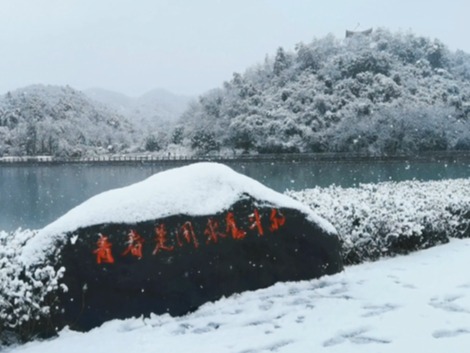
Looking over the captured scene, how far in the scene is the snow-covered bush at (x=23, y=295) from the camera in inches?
142

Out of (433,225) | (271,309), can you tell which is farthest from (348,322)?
(433,225)

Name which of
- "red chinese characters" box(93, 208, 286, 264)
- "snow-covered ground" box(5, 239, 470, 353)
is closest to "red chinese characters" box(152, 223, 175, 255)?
"red chinese characters" box(93, 208, 286, 264)

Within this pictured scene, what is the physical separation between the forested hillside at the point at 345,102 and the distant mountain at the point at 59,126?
1119 cm

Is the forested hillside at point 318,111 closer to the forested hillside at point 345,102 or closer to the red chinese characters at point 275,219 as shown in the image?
the forested hillside at point 345,102

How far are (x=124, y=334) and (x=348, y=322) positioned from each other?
1.69 meters

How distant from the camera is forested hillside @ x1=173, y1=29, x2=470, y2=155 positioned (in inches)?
1492

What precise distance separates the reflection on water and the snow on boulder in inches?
559

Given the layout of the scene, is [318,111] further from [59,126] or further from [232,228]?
[232,228]

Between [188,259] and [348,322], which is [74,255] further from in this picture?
[348,322]

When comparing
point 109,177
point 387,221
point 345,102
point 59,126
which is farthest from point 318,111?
point 387,221

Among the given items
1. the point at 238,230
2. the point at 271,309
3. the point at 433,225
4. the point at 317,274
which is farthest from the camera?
the point at 433,225

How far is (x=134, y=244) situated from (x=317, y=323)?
1.58 meters

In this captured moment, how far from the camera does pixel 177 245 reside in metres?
4.26

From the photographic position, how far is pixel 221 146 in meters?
46.5
